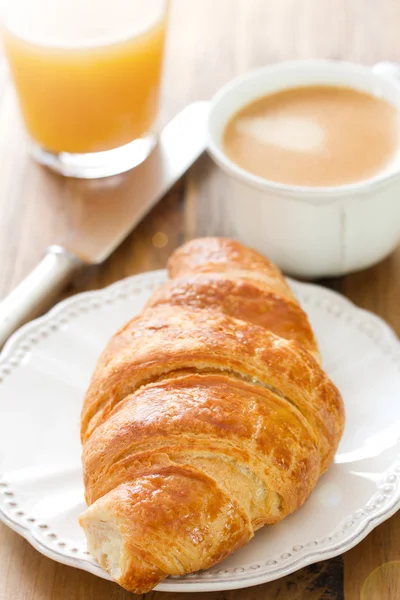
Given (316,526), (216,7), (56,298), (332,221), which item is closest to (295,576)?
(316,526)

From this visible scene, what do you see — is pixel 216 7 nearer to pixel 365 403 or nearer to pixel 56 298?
pixel 56 298

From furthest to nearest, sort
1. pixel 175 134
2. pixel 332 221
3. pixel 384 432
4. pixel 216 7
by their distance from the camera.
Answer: pixel 216 7 < pixel 175 134 < pixel 332 221 < pixel 384 432

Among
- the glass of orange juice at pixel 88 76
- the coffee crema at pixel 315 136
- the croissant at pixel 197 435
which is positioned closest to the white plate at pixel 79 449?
the croissant at pixel 197 435

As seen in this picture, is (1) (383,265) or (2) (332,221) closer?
(2) (332,221)

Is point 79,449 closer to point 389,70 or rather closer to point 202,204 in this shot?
point 202,204

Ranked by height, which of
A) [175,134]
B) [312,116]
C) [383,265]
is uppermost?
[312,116]

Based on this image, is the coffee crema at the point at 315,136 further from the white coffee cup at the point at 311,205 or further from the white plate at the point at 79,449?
the white plate at the point at 79,449
